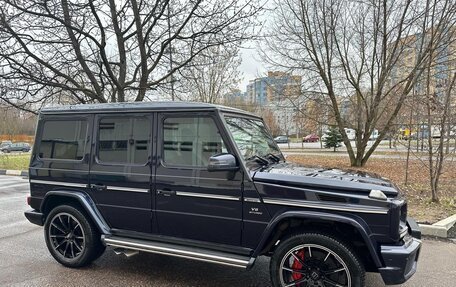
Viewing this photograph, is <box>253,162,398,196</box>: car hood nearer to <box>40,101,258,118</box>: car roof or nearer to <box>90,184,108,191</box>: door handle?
<box>40,101,258,118</box>: car roof

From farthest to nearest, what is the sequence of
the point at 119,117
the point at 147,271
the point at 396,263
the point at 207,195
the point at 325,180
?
the point at 147,271
the point at 119,117
the point at 207,195
the point at 325,180
the point at 396,263

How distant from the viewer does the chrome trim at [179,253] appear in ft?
11.5

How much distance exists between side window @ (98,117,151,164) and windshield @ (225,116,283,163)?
39.8 inches

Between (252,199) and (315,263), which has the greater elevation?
(252,199)

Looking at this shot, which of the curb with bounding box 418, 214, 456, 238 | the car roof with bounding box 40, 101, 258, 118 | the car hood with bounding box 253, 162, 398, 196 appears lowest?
the curb with bounding box 418, 214, 456, 238

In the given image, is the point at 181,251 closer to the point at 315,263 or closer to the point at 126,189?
the point at 126,189

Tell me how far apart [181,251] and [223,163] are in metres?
1.11

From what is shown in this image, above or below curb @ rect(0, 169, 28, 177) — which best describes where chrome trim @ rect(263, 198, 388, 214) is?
above

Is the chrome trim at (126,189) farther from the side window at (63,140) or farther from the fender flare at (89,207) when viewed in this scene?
the side window at (63,140)

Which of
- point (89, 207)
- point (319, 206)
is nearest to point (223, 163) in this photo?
point (319, 206)

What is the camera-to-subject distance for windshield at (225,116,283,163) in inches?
152

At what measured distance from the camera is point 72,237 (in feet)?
14.9

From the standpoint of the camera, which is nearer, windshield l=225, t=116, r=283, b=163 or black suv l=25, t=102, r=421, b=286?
black suv l=25, t=102, r=421, b=286

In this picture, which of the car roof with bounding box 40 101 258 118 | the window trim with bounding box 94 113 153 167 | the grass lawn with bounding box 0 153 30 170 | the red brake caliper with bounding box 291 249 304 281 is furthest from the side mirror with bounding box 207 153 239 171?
the grass lawn with bounding box 0 153 30 170
